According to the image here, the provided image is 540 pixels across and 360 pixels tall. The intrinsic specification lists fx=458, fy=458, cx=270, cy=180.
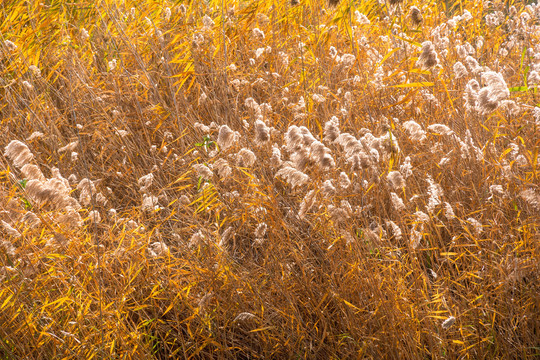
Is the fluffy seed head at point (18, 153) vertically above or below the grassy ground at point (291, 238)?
above

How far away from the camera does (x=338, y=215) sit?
3.84 ft

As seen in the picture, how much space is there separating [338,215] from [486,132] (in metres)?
0.92

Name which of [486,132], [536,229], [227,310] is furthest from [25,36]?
[536,229]

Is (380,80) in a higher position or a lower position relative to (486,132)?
higher

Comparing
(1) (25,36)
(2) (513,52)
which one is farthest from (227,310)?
(2) (513,52)

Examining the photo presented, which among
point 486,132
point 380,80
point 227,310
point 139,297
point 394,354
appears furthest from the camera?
point 380,80

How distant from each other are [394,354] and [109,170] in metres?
1.39

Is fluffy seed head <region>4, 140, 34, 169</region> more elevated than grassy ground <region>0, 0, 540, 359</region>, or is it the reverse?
fluffy seed head <region>4, 140, 34, 169</region>

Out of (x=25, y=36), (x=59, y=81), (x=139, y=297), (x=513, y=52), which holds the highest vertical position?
(x=25, y=36)

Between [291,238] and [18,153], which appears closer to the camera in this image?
[18,153]

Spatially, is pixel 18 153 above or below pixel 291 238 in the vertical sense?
above

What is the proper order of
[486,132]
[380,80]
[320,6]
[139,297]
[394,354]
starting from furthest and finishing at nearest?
[320,6] < [380,80] < [486,132] < [139,297] < [394,354]

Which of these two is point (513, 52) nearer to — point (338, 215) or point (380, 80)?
point (380, 80)

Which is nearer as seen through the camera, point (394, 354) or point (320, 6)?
point (394, 354)
